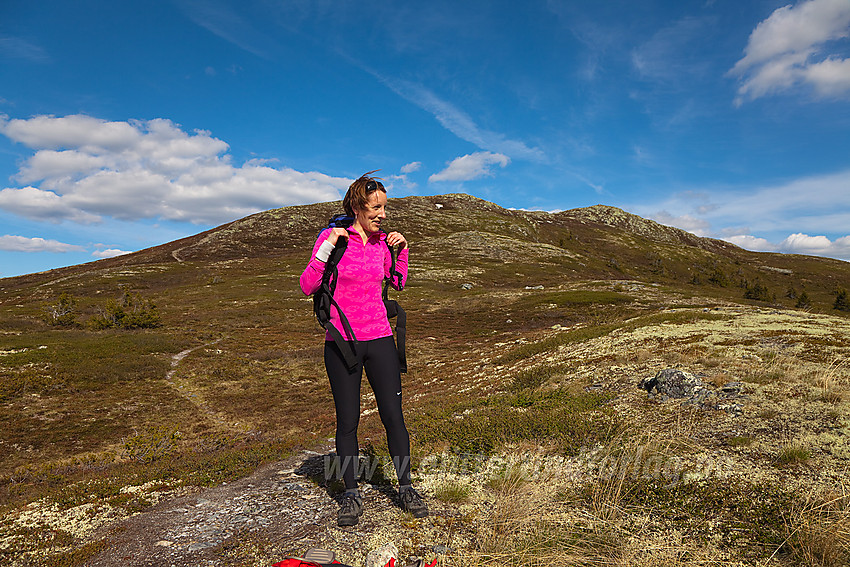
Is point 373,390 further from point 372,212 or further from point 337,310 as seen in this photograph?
point 372,212

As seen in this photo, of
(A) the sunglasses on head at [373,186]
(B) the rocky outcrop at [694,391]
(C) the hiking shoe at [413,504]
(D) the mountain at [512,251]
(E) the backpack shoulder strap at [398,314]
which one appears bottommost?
(C) the hiking shoe at [413,504]

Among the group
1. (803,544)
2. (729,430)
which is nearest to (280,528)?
(803,544)

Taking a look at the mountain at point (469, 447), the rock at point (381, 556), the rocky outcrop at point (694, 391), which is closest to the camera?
the rock at point (381, 556)

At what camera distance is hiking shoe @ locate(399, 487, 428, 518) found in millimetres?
4527

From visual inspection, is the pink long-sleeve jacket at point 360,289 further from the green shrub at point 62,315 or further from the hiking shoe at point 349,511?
the green shrub at point 62,315

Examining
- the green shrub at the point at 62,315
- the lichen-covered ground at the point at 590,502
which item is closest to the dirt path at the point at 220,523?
the lichen-covered ground at the point at 590,502

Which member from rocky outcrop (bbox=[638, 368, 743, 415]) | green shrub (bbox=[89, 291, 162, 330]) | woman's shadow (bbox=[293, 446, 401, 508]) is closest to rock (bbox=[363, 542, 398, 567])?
woman's shadow (bbox=[293, 446, 401, 508])

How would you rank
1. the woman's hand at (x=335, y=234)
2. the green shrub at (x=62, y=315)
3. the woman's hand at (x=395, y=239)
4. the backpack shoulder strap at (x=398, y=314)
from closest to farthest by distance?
the woman's hand at (x=335, y=234) → the backpack shoulder strap at (x=398, y=314) → the woman's hand at (x=395, y=239) → the green shrub at (x=62, y=315)

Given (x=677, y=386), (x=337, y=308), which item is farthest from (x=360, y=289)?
(x=677, y=386)

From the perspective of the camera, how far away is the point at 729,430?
20.7ft

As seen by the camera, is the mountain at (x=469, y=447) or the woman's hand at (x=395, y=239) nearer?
the mountain at (x=469, y=447)

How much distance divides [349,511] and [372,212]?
3.40m

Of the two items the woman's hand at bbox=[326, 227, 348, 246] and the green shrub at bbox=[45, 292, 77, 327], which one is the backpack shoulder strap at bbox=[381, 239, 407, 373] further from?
the green shrub at bbox=[45, 292, 77, 327]

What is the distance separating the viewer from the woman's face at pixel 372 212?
4.48 meters
